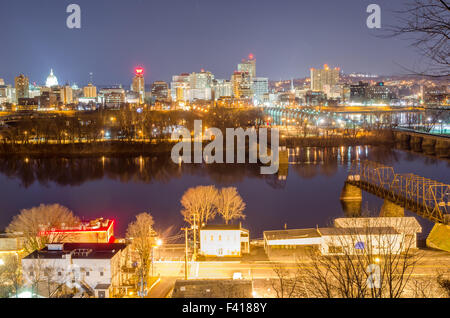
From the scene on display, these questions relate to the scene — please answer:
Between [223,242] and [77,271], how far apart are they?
1485 millimetres

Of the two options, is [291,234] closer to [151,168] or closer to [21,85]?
[151,168]

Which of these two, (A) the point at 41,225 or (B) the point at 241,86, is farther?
(B) the point at 241,86

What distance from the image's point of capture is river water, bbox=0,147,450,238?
221 inches

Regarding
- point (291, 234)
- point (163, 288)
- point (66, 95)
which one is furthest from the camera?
point (66, 95)

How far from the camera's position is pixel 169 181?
7.64 meters

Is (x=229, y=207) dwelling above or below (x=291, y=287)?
below

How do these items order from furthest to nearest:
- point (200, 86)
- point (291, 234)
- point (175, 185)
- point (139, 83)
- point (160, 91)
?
point (200, 86), point (160, 91), point (139, 83), point (175, 185), point (291, 234)

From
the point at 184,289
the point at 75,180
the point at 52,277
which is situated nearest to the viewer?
the point at 184,289

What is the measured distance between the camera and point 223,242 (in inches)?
159

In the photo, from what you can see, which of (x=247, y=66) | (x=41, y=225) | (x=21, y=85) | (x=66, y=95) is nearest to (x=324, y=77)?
(x=247, y=66)

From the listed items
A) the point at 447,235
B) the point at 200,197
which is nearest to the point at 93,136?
the point at 200,197

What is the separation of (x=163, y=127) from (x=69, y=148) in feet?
11.6
